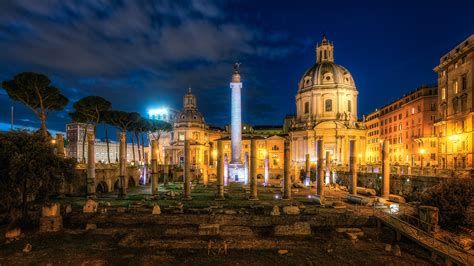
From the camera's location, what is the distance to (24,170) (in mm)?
18562

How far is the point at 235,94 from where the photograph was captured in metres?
48.0

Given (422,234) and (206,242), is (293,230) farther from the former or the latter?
(422,234)

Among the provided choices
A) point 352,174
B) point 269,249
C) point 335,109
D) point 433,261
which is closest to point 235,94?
point 352,174

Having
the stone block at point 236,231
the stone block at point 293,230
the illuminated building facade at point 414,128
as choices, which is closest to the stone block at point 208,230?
the stone block at point 236,231

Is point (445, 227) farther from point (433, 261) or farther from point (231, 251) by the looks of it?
point (231, 251)

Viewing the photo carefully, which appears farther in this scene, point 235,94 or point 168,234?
point 235,94

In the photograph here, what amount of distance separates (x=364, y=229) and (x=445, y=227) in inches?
173

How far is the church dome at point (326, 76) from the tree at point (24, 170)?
58341 mm

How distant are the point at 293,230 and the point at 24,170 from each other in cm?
1613

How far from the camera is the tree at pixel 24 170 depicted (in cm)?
1825

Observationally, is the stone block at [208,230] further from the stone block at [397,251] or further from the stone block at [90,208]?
the stone block at [397,251]

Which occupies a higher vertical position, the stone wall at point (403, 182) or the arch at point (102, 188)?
the stone wall at point (403, 182)

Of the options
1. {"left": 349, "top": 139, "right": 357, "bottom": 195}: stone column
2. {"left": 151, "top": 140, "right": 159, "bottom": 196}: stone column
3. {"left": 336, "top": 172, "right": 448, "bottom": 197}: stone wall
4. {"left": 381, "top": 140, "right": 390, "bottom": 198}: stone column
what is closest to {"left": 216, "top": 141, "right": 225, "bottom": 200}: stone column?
{"left": 151, "top": 140, "right": 159, "bottom": 196}: stone column

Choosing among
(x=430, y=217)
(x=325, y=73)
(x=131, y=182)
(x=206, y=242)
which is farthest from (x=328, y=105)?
(x=206, y=242)
